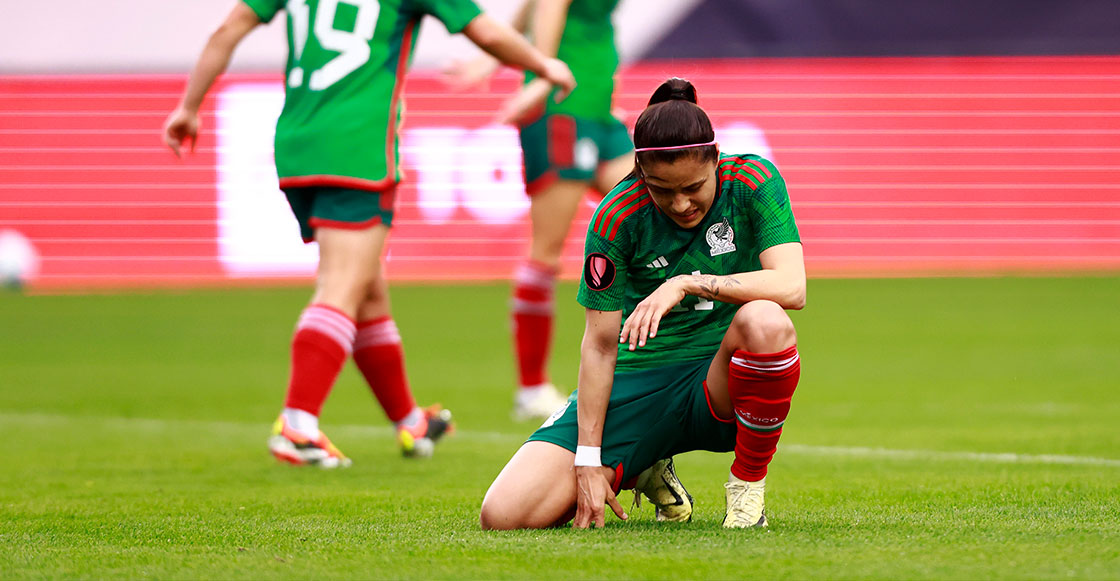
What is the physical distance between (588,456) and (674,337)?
421 mm

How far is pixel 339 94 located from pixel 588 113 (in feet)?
6.26

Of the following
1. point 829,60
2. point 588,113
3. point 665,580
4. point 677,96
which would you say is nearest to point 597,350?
point 677,96

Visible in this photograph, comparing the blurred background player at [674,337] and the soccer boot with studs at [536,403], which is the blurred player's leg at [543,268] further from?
the blurred background player at [674,337]

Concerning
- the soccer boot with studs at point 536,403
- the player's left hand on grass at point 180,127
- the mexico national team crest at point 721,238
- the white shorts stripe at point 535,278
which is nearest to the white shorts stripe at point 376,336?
the player's left hand on grass at point 180,127

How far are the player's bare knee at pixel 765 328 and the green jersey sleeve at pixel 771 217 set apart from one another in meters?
0.17

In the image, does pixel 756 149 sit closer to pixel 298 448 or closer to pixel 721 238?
pixel 298 448

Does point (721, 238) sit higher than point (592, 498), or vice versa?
point (721, 238)

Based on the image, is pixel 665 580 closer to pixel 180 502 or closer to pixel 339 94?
→ pixel 180 502

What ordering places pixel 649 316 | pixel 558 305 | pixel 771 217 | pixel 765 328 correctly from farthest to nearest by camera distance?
pixel 558 305
pixel 771 217
pixel 765 328
pixel 649 316

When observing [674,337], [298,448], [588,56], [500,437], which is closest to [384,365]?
[298,448]

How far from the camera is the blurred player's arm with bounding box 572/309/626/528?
360cm

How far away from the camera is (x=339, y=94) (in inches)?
206

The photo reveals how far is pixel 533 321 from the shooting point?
22.2 ft

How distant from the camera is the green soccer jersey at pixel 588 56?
689cm
